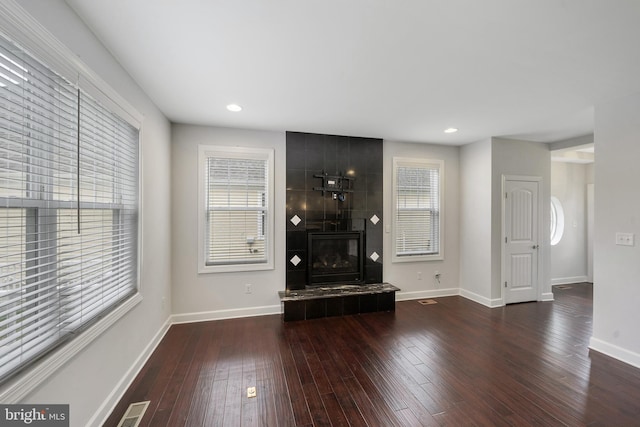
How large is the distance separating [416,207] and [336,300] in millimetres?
2072

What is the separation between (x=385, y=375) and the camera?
7.55 feet

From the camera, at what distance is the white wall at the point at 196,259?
11.2 feet

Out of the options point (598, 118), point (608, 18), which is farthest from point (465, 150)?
point (608, 18)

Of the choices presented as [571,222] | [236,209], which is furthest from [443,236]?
[236,209]

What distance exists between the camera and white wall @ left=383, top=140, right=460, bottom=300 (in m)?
4.27

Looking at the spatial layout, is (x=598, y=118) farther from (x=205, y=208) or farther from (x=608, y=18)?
(x=205, y=208)

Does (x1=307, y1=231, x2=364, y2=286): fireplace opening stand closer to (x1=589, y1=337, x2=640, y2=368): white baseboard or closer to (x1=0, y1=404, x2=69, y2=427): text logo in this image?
(x1=589, y1=337, x2=640, y2=368): white baseboard

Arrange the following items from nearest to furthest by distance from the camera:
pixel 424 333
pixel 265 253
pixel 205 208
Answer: pixel 424 333, pixel 205 208, pixel 265 253

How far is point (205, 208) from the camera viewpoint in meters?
3.51

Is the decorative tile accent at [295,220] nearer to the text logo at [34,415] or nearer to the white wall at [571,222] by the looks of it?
the text logo at [34,415]

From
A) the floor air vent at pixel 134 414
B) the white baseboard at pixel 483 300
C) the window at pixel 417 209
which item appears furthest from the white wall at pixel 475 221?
the floor air vent at pixel 134 414

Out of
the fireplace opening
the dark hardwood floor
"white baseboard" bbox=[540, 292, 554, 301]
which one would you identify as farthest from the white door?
the fireplace opening

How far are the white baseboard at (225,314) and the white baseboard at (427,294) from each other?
200cm

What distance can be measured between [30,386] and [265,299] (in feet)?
8.64
